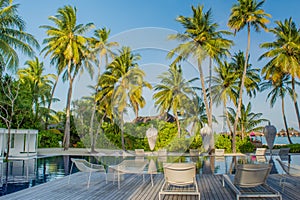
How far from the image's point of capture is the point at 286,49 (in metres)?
18.7

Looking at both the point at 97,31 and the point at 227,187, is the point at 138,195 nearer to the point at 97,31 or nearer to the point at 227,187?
the point at 227,187

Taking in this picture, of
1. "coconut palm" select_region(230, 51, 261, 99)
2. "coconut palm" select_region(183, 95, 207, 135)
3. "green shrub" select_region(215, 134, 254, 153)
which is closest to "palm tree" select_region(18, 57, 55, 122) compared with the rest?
"green shrub" select_region(215, 134, 254, 153)

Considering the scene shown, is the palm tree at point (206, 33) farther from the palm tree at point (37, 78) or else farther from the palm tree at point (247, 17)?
the palm tree at point (37, 78)

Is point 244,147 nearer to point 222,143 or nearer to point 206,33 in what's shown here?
point 222,143

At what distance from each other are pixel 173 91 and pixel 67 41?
14166 millimetres

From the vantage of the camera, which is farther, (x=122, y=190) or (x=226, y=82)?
(x=226, y=82)

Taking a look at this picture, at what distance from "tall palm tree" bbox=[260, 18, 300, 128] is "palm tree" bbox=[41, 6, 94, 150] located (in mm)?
13598

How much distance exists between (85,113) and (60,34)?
1167cm

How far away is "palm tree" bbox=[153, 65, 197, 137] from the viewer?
726cm

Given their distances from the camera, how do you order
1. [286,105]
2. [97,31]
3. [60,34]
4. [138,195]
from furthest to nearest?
[286,105] → [97,31] → [60,34] → [138,195]

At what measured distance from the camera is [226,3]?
1939 cm

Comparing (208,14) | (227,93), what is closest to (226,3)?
(208,14)

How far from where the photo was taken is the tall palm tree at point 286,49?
1781cm

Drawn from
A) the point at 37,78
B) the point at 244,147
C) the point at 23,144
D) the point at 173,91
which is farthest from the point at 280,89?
the point at 37,78
